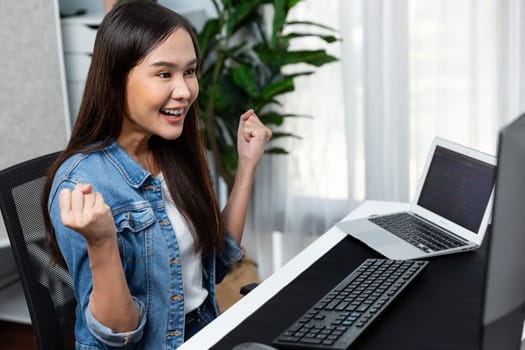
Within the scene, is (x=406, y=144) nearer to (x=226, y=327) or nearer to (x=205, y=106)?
(x=205, y=106)

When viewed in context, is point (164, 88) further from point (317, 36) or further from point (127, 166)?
point (317, 36)

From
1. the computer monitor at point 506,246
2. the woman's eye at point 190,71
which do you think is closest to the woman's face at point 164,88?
the woman's eye at point 190,71

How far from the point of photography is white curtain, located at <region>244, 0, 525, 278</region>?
264 centimetres

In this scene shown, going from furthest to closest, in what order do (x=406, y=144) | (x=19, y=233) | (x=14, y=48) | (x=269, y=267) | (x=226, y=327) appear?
(x=269, y=267)
(x=406, y=144)
(x=14, y=48)
(x=19, y=233)
(x=226, y=327)

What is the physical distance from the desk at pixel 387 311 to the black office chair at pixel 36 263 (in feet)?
1.13

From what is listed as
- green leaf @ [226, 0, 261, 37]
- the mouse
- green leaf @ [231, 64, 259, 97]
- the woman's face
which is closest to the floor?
green leaf @ [231, 64, 259, 97]

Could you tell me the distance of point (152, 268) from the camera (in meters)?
1.57

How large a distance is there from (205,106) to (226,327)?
1.56 metres

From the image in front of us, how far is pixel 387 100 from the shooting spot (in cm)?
279

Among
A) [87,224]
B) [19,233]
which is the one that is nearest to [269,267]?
[19,233]

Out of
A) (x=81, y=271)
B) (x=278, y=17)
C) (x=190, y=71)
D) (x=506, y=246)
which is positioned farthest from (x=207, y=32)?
(x=506, y=246)

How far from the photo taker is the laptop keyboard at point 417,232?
1.69m

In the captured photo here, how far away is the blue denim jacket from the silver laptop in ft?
1.44

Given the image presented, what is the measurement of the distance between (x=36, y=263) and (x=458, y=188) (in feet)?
2.88
